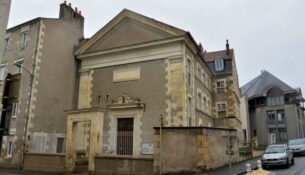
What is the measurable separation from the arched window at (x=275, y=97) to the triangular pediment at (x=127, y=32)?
3632 centimetres

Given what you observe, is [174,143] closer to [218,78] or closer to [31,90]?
[31,90]

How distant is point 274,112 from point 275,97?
105 inches

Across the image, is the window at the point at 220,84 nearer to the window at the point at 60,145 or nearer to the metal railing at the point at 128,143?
the metal railing at the point at 128,143

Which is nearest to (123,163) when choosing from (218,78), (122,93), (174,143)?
(174,143)

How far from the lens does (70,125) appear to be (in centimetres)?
1717

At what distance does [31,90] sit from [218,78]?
71.4 feet

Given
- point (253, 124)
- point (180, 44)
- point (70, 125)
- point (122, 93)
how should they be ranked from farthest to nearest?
point (253, 124), point (122, 93), point (180, 44), point (70, 125)

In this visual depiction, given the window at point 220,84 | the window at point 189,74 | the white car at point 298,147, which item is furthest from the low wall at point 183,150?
the window at point 220,84

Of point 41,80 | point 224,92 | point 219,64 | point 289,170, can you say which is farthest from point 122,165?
point 219,64

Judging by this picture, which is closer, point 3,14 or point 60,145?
point 3,14

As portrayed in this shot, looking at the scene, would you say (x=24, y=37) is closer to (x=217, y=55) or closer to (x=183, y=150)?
(x=183, y=150)

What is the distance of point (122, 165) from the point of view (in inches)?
592

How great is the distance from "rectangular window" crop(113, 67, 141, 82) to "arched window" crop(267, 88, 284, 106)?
3652 cm

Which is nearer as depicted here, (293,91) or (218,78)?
(218,78)
